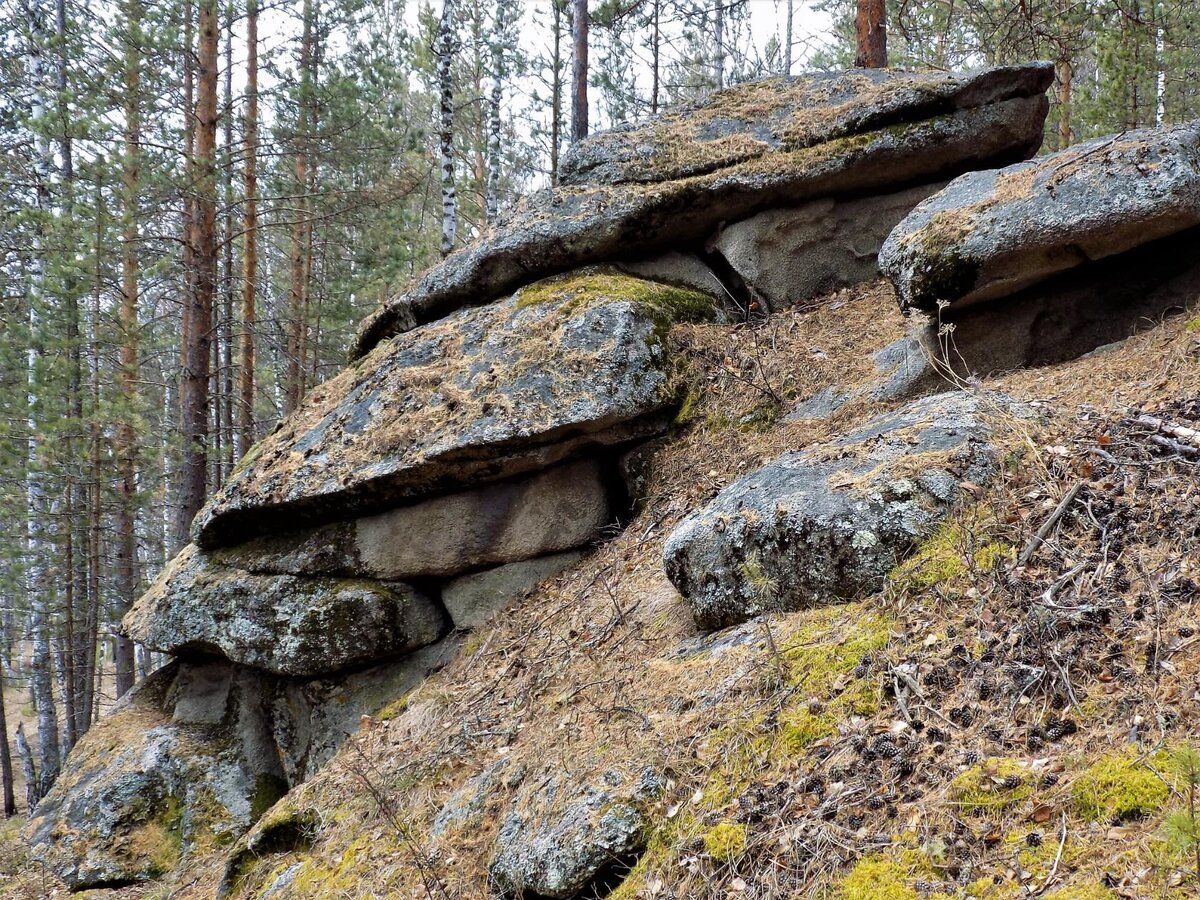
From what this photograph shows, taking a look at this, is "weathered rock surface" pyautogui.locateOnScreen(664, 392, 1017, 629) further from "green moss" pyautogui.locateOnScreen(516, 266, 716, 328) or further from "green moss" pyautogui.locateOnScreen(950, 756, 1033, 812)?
"green moss" pyautogui.locateOnScreen(516, 266, 716, 328)

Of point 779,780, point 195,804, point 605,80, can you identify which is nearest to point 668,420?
point 779,780

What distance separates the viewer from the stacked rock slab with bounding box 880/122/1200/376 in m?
5.83

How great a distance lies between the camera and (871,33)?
35.3 feet

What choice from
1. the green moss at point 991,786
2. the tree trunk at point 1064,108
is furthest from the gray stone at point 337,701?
the tree trunk at point 1064,108

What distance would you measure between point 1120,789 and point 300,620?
6868mm

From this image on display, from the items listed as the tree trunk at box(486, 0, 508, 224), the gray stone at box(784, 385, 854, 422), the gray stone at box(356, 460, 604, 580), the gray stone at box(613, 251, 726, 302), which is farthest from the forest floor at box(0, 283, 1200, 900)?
the tree trunk at box(486, 0, 508, 224)

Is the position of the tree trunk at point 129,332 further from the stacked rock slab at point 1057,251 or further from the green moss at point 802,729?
the green moss at point 802,729

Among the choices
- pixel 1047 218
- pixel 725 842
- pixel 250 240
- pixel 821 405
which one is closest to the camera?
pixel 725 842

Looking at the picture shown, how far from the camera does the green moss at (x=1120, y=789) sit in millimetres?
2588

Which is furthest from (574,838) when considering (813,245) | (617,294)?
(813,245)

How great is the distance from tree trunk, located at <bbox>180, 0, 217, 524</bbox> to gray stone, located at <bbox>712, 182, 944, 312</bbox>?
24.6 feet

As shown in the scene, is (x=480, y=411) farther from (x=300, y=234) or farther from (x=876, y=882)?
(x=300, y=234)

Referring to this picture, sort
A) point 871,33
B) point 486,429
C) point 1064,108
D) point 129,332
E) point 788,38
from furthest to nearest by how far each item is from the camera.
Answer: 1. point 788,38
2. point 1064,108
3. point 129,332
4. point 871,33
5. point 486,429

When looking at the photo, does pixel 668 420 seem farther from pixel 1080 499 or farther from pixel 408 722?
pixel 1080 499
